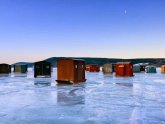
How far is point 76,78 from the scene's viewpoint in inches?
896

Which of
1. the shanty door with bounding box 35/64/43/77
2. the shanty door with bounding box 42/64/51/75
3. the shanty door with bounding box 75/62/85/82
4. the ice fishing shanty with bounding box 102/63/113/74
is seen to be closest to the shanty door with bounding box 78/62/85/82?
the shanty door with bounding box 75/62/85/82

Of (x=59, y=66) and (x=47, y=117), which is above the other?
(x=59, y=66)

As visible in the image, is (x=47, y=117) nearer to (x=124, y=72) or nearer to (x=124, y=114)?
(x=124, y=114)

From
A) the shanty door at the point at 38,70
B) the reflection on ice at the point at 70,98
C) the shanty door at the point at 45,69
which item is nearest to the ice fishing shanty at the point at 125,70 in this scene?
the shanty door at the point at 45,69

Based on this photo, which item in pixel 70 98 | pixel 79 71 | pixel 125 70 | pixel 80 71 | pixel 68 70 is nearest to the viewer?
pixel 70 98

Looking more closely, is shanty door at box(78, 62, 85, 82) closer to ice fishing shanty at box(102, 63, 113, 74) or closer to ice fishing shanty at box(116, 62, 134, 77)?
ice fishing shanty at box(116, 62, 134, 77)

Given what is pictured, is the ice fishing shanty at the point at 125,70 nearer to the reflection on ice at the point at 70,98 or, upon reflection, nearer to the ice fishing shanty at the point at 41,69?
the ice fishing shanty at the point at 41,69

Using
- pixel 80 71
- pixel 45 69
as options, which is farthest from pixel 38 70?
pixel 80 71

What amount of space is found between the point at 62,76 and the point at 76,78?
1.30m

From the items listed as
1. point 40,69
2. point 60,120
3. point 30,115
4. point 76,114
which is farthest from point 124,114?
point 40,69

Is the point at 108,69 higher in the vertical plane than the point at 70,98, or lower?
higher

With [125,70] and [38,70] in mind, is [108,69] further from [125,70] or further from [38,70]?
A: [38,70]

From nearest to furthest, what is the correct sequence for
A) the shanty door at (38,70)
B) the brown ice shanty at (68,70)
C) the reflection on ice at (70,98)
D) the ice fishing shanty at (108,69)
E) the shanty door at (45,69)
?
1. the reflection on ice at (70,98)
2. the brown ice shanty at (68,70)
3. the shanty door at (38,70)
4. the shanty door at (45,69)
5. the ice fishing shanty at (108,69)

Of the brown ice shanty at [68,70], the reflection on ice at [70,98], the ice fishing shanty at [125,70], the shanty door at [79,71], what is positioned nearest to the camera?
the reflection on ice at [70,98]
